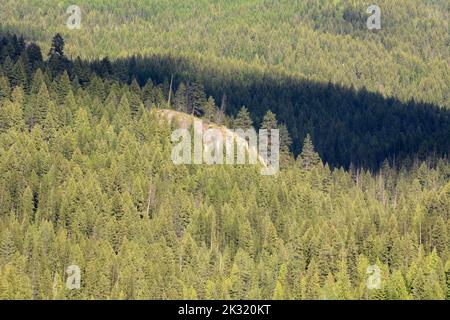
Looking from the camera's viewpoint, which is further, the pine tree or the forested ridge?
the pine tree

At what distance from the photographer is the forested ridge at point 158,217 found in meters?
137

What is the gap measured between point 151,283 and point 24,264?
579 inches

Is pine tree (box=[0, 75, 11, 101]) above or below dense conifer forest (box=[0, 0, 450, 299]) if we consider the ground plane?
above

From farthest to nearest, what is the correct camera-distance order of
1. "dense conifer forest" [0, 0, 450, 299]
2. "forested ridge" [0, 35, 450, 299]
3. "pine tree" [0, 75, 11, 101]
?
"pine tree" [0, 75, 11, 101], "forested ridge" [0, 35, 450, 299], "dense conifer forest" [0, 0, 450, 299]

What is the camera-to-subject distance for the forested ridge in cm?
13712

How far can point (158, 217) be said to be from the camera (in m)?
160

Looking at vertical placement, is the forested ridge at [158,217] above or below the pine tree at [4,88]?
below

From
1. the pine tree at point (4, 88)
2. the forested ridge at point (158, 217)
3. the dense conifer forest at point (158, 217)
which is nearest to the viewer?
the dense conifer forest at point (158, 217)

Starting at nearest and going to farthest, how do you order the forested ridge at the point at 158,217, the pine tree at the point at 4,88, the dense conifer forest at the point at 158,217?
the dense conifer forest at the point at 158,217 → the forested ridge at the point at 158,217 → the pine tree at the point at 4,88

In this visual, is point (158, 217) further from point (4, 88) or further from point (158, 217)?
point (4, 88)

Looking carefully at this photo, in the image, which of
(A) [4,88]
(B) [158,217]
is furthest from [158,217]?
(A) [4,88]

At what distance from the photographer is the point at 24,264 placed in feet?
456
